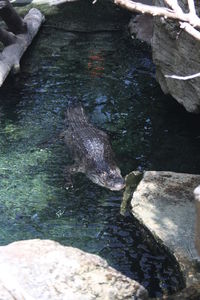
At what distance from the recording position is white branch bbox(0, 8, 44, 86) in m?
8.91

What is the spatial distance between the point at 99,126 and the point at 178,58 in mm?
1492

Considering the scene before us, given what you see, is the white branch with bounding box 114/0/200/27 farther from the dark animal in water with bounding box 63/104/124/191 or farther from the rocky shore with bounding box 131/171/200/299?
the dark animal in water with bounding box 63/104/124/191

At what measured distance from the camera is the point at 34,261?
3.88m

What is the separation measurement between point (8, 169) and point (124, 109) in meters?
2.21

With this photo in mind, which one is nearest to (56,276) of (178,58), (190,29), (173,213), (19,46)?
(173,213)

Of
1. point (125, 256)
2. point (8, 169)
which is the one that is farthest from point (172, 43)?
point (125, 256)

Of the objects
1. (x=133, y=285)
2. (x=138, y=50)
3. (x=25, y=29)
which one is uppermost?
(x=133, y=285)

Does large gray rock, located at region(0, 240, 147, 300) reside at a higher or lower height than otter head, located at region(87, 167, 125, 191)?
higher

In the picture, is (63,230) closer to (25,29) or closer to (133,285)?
(133,285)

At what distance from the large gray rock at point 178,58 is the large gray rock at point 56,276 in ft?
10.6

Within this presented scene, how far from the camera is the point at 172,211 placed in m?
5.27

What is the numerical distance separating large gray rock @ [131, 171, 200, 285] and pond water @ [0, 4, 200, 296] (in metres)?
0.16

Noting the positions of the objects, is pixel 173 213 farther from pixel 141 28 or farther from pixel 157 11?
pixel 141 28

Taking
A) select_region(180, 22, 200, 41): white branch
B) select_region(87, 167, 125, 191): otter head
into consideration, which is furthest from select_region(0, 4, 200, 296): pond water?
select_region(180, 22, 200, 41): white branch
